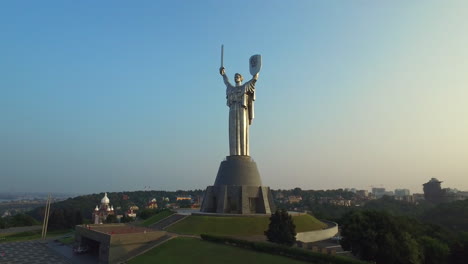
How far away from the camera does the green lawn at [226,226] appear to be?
26594 mm

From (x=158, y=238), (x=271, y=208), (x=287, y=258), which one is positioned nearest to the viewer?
A: (x=287, y=258)

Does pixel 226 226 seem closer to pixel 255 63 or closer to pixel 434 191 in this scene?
pixel 255 63

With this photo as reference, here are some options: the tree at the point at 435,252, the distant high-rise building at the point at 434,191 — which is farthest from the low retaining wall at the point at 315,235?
the distant high-rise building at the point at 434,191

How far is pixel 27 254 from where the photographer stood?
26.0 m

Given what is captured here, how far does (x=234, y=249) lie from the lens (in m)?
20.6

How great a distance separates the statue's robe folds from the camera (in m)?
35.4

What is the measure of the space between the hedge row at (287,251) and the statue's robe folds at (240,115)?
13.9 metres

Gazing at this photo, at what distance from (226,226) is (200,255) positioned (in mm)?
7480

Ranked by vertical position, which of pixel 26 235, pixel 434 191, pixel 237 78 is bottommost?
pixel 26 235

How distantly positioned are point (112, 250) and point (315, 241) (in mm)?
15417

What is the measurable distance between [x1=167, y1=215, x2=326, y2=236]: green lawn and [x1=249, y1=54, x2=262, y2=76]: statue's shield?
15.4m

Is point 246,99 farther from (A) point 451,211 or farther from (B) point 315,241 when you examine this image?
(A) point 451,211

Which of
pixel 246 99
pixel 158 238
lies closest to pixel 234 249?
pixel 158 238

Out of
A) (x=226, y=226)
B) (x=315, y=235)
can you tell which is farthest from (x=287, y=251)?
(x=226, y=226)
